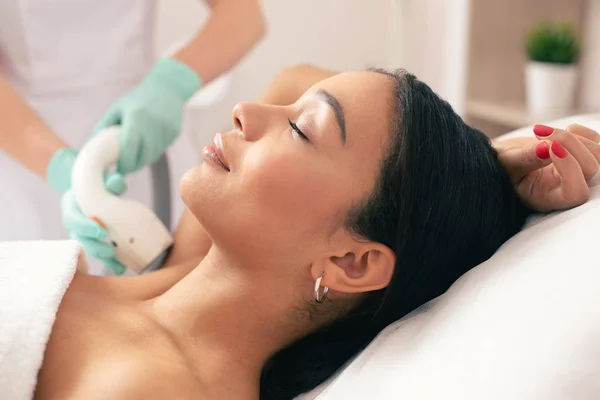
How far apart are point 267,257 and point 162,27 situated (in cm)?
140

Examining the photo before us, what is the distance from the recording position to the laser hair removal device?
42.8 inches

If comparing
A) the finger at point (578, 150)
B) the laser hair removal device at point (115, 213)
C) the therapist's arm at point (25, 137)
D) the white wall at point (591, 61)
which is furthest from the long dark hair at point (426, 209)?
the white wall at point (591, 61)

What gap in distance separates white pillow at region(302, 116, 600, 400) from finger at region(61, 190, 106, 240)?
0.47 metres

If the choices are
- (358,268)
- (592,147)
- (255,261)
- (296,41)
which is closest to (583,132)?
(592,147)

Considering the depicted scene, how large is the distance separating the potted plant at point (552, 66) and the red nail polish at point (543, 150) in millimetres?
1068

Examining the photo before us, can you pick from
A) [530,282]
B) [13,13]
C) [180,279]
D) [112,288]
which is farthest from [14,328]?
[13,13]

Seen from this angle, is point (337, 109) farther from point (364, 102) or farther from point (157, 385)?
point (157, 385)

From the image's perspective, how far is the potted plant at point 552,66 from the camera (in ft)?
6.12

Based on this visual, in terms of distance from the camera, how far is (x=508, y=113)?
1907mm

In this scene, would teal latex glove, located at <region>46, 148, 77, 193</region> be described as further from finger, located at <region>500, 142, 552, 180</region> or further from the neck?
finger, located at <region>500, 142, 552, 180</region>

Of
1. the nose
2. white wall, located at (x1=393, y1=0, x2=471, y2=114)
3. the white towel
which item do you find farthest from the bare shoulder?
white wall, located at (x1=393, y1=0, x2=471, y2=114)

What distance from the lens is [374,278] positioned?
914 millimetres

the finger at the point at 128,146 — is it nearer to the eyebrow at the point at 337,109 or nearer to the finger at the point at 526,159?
the eyebrow at the point at 337,109

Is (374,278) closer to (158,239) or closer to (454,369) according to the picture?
(454,369)
